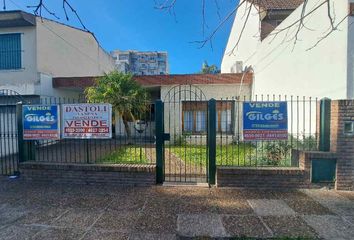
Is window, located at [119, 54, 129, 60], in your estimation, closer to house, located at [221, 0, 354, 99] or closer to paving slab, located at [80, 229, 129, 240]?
house, located at [221, 0, 354, 99]

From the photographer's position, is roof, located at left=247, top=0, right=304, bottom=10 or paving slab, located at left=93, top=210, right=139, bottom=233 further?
roof, located at left=247, top=0, right=304, bottom=10

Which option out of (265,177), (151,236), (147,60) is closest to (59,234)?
(151,236)

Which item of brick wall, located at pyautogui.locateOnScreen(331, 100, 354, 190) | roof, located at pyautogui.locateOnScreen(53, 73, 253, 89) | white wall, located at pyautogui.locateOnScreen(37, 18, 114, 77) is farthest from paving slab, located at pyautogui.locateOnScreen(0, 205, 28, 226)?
roof, located at pyautogui.locateOnScreen(53, 73, 253, 89)

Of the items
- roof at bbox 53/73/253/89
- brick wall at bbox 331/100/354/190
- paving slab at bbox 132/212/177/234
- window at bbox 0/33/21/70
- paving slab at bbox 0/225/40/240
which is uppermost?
window at bbox 0/33/21/70

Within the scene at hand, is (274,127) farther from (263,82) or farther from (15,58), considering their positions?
(15,58)

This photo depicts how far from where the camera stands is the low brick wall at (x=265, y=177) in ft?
19.1

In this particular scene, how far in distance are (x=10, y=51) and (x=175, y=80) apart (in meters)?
8.35

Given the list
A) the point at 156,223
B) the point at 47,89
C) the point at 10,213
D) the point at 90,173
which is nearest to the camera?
the point at 156,223

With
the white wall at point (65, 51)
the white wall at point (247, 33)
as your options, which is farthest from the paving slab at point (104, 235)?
the white wall at point (65, 51)

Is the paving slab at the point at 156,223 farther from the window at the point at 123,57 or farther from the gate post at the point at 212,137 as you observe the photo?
the window at the point at 123,57

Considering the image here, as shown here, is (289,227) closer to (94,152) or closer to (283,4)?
(94,152)

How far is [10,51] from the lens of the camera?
13.0 metres

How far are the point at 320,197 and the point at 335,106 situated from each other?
1.96 m

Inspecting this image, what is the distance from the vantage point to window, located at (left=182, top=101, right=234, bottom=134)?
13.3 meters
